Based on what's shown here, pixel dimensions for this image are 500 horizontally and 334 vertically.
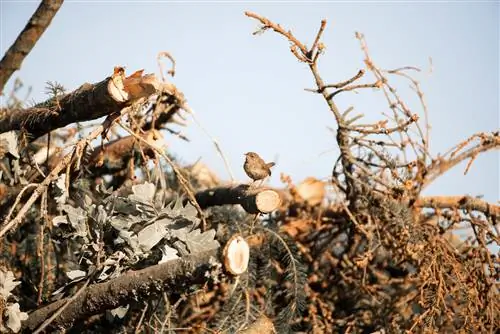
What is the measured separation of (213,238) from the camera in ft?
5.25

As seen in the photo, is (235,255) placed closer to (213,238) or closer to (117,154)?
(213,238)

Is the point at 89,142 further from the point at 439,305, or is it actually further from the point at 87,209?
the point at 439,305

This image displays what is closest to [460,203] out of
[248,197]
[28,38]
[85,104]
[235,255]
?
[248,197]

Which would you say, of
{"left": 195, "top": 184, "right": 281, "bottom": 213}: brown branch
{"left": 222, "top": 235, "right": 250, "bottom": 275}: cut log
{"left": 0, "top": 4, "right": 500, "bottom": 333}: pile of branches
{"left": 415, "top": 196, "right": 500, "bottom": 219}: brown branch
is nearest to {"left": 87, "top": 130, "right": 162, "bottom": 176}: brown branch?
{"left": 0, "top": 4, "right": 500, "bottom": 333}: pile of branches

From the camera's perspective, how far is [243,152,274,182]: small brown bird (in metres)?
1.44

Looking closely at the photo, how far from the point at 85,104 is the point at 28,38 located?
539 millimetres

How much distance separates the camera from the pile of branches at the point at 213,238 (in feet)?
4.66

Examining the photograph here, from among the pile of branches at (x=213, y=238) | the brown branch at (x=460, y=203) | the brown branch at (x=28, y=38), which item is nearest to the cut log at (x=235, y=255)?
the pile of branches at (x=213, y=238)

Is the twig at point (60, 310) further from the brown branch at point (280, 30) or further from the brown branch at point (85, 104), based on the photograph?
the brown branch at point (280, 30)

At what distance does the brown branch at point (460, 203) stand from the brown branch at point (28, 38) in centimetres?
151

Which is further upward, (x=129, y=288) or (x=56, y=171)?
(x=56, y=171)

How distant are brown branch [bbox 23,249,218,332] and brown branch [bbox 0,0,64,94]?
861mm

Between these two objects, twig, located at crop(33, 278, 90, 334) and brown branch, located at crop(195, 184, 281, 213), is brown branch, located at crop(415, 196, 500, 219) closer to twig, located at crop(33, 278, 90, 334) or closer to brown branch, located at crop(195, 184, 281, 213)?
brown branch, located at crop(195, 184, 281, 213)

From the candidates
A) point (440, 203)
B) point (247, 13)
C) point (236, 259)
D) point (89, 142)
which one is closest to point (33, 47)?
point (89, 142)
